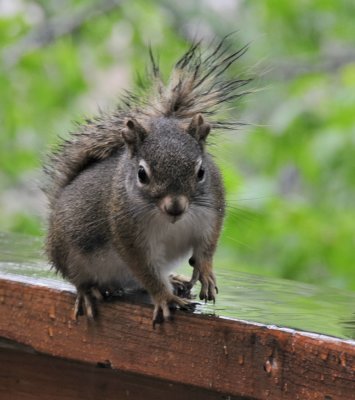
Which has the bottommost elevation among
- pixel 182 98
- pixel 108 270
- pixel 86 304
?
pixel 86 304

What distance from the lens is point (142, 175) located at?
2314mm

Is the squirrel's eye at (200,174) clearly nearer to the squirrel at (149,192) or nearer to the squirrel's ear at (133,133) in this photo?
the squirrel at (149,192)

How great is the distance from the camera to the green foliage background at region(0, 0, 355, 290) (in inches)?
186

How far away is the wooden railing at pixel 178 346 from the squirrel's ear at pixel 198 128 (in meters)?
0.34

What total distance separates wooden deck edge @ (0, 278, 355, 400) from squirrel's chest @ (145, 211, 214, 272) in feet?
0.78

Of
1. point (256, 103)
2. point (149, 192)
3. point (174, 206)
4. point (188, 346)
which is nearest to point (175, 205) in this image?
point (174, 206)

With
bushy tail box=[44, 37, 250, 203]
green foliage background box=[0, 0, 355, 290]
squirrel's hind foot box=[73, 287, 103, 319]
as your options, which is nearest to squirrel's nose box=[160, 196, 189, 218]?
squirrel's hind foot box=[73, 287, 103, 319]

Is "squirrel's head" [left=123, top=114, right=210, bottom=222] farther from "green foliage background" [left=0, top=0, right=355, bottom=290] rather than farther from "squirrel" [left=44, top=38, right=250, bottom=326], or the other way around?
"green foliage background" [left=0, top=0, right=355, bottom=290]

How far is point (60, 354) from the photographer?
2105mm

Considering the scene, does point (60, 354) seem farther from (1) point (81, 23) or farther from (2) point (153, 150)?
(1) point (81, 23)

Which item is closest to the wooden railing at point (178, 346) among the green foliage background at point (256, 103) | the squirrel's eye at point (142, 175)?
the squirrel's eye at point (142, 175)

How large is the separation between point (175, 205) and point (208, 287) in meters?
0.23

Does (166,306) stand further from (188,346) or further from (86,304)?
(86,304)

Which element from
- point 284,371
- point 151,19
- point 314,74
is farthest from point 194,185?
point 151,19
